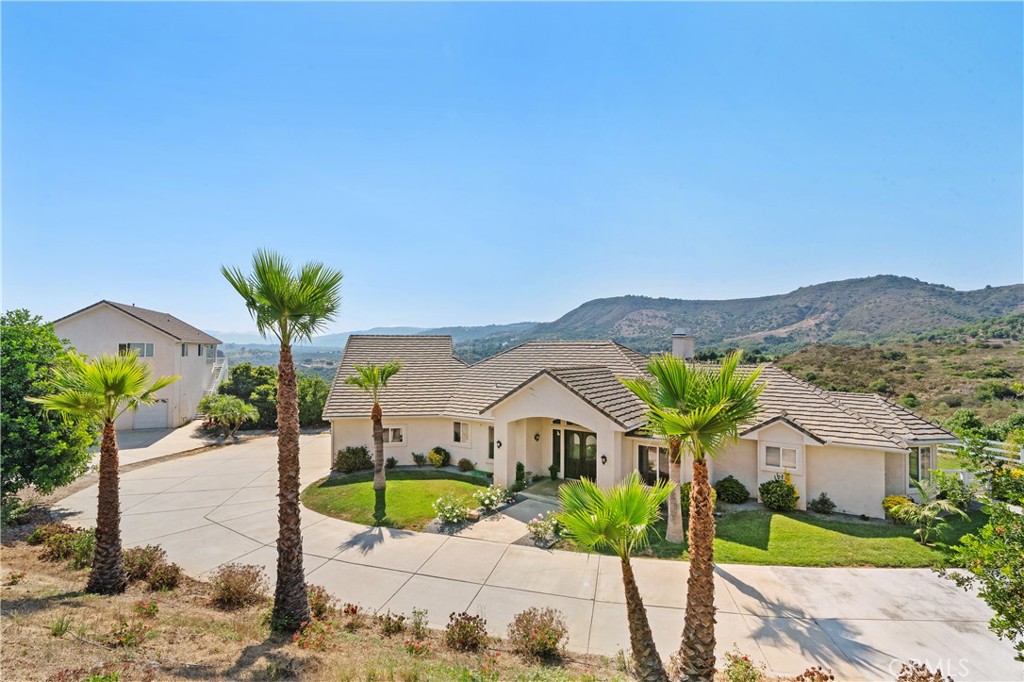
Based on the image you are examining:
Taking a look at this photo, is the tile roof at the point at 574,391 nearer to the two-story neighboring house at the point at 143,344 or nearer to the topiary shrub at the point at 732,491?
A: the topiary shrub at the point at 732,491

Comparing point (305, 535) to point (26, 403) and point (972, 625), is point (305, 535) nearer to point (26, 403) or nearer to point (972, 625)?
point (26, 403)

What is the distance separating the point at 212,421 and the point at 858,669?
3791 cm

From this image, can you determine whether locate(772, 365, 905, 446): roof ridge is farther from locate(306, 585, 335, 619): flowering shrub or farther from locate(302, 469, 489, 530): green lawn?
locate(306, 585, 335, 619): flowering shrub

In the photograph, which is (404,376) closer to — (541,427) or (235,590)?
(541,427)

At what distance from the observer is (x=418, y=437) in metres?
23.7

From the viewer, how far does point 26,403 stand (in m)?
13.9

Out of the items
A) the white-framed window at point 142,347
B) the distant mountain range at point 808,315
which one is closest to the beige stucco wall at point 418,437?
the white-framed window at point 142,347

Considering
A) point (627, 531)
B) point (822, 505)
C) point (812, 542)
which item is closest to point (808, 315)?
point (822, 505)

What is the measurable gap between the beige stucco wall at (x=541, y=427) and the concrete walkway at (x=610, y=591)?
496 cm

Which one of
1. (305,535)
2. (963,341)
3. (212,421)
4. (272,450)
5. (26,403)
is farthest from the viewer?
(963,341)

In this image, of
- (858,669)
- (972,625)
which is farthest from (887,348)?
(858,669)

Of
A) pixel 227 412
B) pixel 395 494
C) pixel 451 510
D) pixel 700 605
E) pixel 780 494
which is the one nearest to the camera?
pixel 700 605

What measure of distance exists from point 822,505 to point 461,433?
16.2 meters

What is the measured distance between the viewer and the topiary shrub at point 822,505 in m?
16.3
